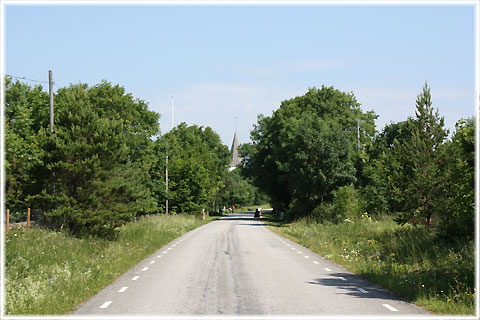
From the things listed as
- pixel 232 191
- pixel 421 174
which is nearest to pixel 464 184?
pixel 421 174

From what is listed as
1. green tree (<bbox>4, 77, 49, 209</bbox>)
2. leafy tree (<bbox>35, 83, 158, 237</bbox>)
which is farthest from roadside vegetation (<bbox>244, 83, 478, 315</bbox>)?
green tree (<bbox>4, 77, 49, 209</bbox>)

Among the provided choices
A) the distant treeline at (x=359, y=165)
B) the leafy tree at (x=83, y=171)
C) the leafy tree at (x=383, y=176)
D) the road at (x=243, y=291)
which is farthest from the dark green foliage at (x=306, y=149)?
the road at (x=243, y=291)

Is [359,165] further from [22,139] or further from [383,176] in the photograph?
[22,139]

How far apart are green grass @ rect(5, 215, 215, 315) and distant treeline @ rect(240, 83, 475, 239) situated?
9.06 metres

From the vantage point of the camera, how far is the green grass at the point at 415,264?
1077 cm

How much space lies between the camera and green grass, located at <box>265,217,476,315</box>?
424 inches

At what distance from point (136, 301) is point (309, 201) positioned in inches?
1610

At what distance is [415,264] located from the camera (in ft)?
51.7

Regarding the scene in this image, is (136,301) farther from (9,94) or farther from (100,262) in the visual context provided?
(9,94)

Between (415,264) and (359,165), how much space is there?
37.0 m

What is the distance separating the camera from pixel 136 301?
1119 centimetres

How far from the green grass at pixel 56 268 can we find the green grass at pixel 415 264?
7.07 m

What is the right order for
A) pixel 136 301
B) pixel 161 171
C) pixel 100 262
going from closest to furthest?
1. pixel 136 301
2. pixel 100 262
3. pixel 161 171

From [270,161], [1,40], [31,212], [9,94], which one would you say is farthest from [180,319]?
[270,161]
